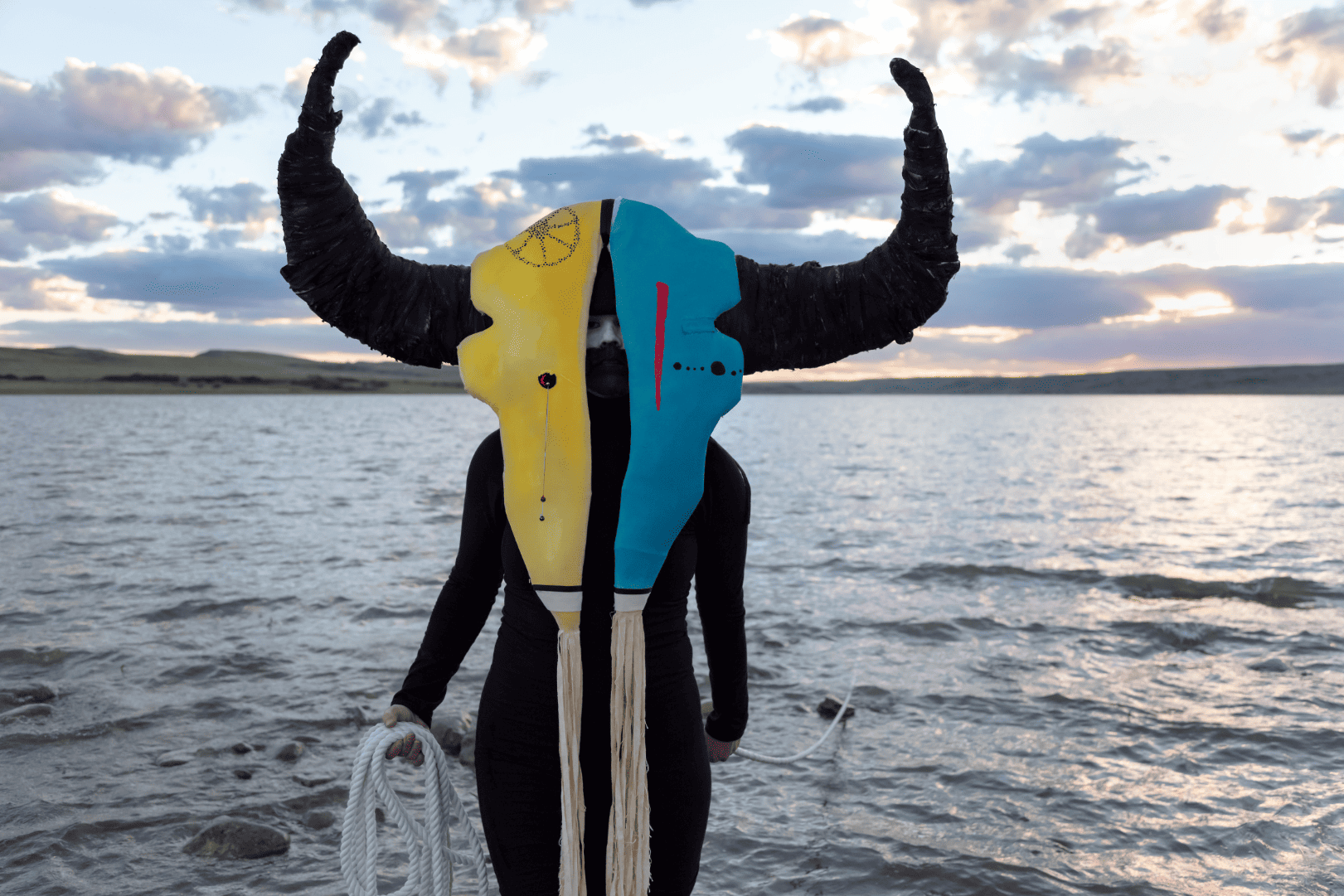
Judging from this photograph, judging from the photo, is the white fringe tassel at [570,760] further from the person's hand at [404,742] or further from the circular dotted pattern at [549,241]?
the circular dotted pattern at [549,241]

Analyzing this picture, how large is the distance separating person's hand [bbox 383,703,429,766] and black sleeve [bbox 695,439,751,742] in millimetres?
821

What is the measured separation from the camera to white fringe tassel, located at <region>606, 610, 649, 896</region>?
2002mm

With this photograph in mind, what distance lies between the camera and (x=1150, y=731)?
7164 mm

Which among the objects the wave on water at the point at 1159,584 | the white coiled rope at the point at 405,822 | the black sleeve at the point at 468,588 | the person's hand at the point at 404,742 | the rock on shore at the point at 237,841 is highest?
the black sleeve at the point at 468,588

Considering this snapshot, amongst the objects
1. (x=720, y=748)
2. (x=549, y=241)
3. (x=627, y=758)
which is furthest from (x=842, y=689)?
(x=549, y=241)

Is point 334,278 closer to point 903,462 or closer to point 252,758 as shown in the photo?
point 252,758

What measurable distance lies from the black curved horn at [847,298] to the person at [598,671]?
0.33 metres

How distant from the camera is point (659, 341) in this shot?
1.99m

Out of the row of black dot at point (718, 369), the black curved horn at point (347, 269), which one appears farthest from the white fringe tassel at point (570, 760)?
the black curved horn at point (347, 269)

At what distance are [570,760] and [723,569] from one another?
1.97ft

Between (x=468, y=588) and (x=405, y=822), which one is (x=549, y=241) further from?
(x=405, y=822)

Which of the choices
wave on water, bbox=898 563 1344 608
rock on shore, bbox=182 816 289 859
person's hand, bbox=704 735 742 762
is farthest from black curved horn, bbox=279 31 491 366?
wave on water, bbox=898 563 1344 608

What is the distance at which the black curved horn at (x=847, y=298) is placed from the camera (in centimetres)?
213

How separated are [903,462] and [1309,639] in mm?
29752
